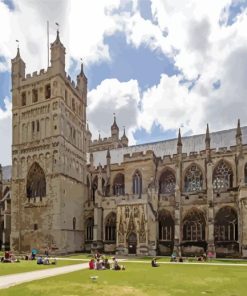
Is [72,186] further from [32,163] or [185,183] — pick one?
[185,183]

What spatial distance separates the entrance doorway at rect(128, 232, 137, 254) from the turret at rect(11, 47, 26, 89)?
86.9 feet

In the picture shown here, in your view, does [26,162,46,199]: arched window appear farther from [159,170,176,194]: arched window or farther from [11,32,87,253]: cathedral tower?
[159,170,176,194]: arched window

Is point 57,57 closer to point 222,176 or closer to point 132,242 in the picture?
point 132,242

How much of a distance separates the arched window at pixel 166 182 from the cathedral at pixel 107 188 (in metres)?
0.14

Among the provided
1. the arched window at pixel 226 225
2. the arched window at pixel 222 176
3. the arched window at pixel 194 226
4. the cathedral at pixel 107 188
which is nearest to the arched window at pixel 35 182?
the cathedral at pixel 107 188

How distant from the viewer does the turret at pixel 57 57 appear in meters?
51.2

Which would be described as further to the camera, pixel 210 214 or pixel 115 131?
pixel 115 131

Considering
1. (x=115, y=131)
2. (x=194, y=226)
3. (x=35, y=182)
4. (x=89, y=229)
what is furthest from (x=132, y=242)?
(x=115, y=131)

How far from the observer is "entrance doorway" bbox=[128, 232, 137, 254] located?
152 feet

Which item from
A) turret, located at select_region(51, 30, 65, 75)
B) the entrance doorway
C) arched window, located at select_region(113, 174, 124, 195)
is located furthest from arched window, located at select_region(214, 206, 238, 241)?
turret, located at select_region(51, 30, 65, 75)

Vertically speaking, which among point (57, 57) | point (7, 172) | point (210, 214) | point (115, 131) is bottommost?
point (210, 214)

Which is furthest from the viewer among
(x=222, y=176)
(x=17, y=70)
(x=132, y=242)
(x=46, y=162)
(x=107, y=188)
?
(x=107, y=188)

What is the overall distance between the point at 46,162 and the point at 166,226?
1733 centimetres

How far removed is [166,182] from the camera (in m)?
53.2
